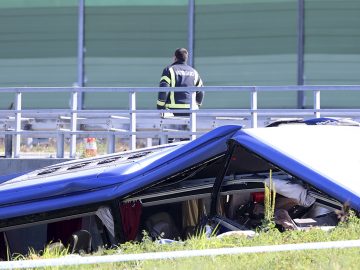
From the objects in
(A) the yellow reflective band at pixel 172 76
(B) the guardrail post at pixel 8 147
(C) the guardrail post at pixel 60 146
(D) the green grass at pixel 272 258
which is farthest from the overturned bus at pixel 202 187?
(B) the guardrail post at pixel 8 147

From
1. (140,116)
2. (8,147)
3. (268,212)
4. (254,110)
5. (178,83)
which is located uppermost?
(178,83)

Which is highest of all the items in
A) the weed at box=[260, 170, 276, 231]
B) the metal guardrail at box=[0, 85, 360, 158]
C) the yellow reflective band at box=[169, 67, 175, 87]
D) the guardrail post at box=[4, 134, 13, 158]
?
the yellow reflective band at box=[169, 67, 175, 87]

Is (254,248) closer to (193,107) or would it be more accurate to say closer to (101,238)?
(101,238)

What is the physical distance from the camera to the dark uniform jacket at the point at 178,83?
1387 centimetres

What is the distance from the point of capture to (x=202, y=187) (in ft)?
22.0

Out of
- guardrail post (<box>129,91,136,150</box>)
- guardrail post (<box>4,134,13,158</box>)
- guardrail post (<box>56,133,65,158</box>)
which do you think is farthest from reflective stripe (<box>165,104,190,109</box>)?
guardrail post (<box>4,134,13,158</box>)

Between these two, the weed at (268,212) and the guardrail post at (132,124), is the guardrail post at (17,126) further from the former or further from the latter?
the weed at (268,212)

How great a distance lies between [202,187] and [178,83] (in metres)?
7.29

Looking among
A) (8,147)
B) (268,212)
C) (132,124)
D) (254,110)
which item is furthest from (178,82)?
(268,212)

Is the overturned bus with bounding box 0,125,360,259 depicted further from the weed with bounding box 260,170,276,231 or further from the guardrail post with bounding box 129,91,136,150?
the guardrail post with bounding box 129,91,136,150

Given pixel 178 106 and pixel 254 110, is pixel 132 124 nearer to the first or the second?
pixel 178 106

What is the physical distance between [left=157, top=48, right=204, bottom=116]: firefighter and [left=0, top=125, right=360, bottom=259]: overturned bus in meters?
6.89

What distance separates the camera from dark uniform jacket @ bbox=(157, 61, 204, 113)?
13.9 m

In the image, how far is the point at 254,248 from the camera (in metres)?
5.14
